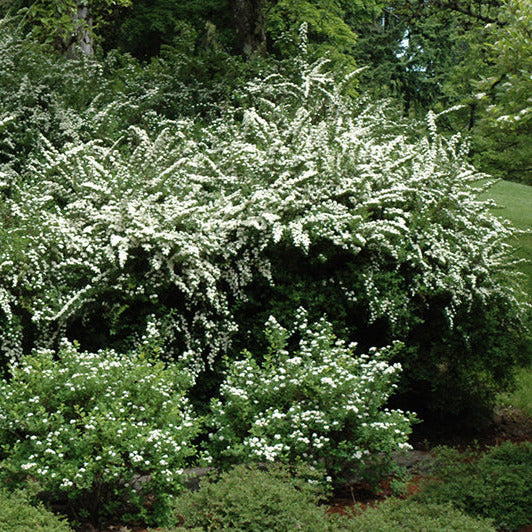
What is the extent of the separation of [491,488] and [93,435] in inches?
88.8

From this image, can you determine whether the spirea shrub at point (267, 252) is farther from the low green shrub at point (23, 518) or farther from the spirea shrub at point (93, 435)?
the low green shrub at point (23, 518)

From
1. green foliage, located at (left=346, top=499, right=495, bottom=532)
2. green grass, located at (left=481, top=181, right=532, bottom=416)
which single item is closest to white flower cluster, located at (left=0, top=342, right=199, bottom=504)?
green foliage, located at (left=346, top=499, right=495, bottom=532)

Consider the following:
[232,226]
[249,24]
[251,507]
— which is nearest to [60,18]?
[249,24]

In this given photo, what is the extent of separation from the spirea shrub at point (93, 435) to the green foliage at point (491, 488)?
1.53m

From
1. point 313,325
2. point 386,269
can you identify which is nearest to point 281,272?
point 313,325

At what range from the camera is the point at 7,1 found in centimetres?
1557

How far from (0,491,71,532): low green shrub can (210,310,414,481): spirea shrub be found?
3.96 feet

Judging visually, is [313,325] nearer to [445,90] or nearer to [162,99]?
[162,99]

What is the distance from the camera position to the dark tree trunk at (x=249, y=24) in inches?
444

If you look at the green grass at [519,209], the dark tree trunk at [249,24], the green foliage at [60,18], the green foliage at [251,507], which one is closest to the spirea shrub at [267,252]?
the green foliage at [251,507]

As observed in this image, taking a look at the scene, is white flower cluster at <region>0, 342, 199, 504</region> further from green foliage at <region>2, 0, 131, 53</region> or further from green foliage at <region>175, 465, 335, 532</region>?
green foliage at <region>2, 0, 131, 53</region>

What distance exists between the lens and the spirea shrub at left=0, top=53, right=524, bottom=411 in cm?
498

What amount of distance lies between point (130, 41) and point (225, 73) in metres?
8.27

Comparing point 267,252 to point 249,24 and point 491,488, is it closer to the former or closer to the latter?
point 491,488
